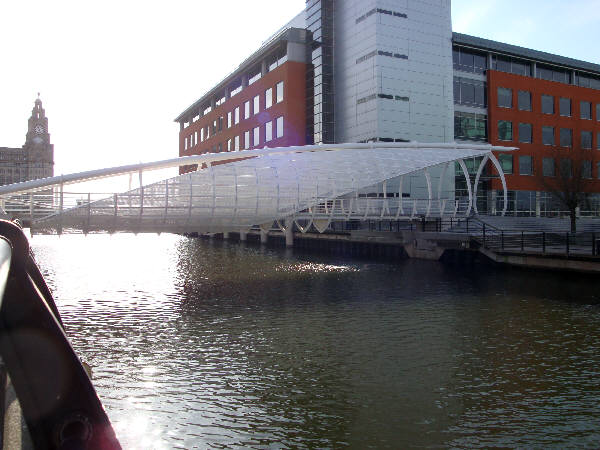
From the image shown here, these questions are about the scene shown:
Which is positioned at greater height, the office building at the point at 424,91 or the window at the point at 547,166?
the office building at the point at 424,91

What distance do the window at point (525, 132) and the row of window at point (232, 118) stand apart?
2453 centimetres

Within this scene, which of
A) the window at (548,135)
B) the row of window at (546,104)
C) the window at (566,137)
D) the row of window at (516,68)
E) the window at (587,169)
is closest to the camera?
the window at (587,169)

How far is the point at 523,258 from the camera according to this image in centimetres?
2992

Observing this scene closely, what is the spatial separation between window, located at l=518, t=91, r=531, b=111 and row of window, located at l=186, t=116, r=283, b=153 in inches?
963

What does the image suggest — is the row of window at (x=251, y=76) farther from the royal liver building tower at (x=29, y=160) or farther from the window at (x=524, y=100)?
the royal liver building tower at (x=29, y=160)

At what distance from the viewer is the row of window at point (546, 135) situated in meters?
55.2

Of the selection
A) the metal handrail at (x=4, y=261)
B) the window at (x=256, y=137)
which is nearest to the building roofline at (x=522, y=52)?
the window at (x=256, y=137)

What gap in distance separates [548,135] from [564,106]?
13.5 ft

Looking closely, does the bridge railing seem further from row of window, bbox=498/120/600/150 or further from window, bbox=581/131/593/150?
window, bbox=581/131/593/150

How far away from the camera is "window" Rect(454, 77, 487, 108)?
178ft

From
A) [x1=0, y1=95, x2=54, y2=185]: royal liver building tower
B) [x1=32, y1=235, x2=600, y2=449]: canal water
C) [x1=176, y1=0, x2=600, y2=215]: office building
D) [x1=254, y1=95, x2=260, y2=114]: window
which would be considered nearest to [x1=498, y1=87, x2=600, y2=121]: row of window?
[x1=176, y1=0, x2=600, y2=215]: office building

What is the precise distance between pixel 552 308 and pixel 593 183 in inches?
1723

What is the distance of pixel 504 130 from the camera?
55.2 m

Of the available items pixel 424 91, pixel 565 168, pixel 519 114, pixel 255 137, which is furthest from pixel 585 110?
pixel 255 137
